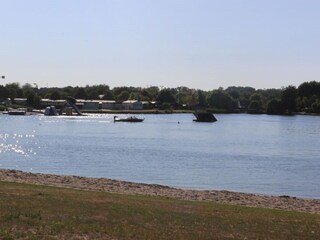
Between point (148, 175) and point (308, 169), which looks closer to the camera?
point (148, 175)

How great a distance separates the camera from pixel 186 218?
17875 mm

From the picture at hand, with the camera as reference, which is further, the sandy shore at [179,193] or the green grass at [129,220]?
the sandy shore at [179,193]

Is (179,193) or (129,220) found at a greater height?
(129,220)

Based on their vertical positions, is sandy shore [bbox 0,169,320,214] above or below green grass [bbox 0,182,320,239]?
below

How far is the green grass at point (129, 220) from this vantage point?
14781 mm

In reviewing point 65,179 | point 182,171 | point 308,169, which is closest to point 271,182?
point 182,171

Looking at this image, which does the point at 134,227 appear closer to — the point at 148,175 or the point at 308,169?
the point at 148,175

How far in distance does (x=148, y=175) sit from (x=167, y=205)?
24085mm

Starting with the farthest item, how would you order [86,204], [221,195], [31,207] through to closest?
[221,195] → [86,204] → [31,207]

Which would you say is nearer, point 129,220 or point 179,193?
point 129,220

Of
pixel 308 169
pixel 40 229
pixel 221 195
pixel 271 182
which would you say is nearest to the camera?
pixel 40 229

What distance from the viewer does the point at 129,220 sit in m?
16.8

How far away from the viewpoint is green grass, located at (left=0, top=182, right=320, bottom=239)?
582 inches

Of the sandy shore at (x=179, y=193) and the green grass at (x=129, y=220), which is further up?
the green grass at (x=129, y=220)
